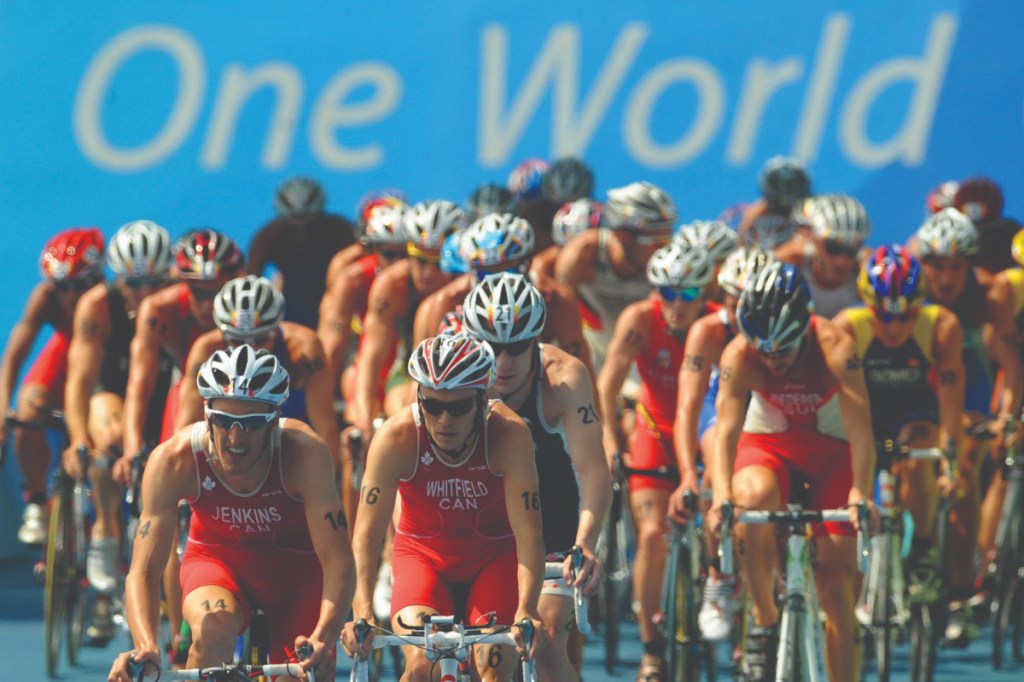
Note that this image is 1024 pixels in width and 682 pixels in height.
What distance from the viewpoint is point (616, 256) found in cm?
1141

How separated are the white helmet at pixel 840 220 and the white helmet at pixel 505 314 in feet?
12.3

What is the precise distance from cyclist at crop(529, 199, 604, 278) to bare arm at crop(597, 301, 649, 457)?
2281 millimetres

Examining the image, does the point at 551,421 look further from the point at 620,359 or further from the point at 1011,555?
the point at 1011,555

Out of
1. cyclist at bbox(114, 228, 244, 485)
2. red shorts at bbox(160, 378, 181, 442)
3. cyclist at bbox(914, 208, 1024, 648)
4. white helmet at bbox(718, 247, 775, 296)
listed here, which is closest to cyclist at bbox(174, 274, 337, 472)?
red shorts at bbox(160, 378, 181, 442)

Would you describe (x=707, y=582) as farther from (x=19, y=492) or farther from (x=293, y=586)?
(x=19, y=492)

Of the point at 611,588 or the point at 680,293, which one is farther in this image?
the point at 611,588

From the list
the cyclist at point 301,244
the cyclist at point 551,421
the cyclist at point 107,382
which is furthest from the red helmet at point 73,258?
the cyclist at point 551,421

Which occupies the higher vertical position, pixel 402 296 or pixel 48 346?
pixel 402 296

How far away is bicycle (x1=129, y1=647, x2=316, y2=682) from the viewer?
596 cm

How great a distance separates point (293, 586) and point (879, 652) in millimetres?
3688

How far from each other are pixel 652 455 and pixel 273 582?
3275mm

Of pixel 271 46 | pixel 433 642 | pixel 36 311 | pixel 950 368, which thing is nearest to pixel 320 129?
pixel 271 46

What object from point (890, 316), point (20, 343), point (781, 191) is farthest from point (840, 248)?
point (20, 343)

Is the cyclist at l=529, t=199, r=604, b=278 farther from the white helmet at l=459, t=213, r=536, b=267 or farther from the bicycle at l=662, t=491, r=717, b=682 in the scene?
the bicycle at l=662, t=491, r=717, b=682
